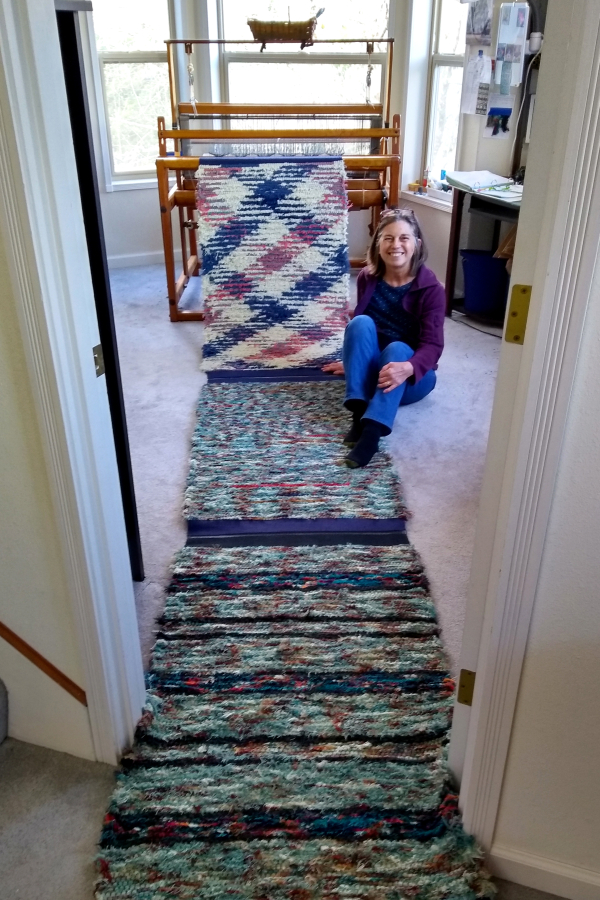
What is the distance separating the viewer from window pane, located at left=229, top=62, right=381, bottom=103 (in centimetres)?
475

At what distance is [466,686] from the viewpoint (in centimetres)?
129

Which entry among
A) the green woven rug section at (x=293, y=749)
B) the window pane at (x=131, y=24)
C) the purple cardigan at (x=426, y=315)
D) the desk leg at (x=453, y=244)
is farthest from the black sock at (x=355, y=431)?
the window pane at (x=131, y=24)

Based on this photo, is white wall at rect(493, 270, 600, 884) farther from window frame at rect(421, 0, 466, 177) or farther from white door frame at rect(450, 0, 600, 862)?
window frame at rect(421, 0, 466, 177)

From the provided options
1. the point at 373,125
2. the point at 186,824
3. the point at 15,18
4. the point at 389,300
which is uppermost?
the point at 15,18

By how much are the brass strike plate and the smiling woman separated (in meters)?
1.59

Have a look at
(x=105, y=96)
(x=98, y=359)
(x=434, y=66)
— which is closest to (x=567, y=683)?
(x=98, y=359)

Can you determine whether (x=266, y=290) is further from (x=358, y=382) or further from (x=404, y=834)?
(x=404, y=834)

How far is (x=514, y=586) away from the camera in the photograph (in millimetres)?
1088

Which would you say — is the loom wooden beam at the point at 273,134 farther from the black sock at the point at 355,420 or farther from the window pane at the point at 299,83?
the black sock at the point at 355,420

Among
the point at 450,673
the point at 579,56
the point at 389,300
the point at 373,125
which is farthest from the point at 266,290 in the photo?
the point at 579,56

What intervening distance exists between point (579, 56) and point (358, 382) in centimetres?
193

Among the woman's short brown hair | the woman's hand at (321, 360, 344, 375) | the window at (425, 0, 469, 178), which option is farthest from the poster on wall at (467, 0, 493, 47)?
the woman's hand at (321, 360, 344, 375)

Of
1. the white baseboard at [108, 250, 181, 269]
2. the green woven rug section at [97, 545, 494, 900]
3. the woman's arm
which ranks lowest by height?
the green woven rug section at [97, 545, 494, 900]

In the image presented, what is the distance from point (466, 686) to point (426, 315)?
5.87ft
